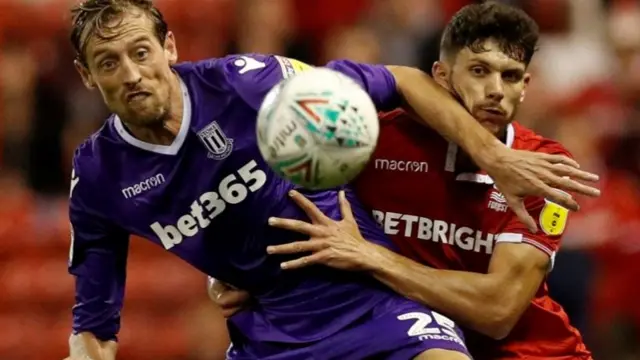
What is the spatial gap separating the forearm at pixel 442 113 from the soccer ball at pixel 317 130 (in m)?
0.54

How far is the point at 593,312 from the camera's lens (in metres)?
8.27

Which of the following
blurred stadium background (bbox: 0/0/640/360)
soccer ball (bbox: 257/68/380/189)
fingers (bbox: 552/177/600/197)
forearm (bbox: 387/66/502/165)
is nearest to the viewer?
soccer ball (bbox: 257/68/380/189)

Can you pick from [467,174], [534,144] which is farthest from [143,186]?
[534,144]

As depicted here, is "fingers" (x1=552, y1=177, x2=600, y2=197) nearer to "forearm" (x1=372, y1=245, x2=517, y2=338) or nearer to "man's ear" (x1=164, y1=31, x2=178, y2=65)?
"forearm" (x1=372, y1=245, x2=517, y2=338)

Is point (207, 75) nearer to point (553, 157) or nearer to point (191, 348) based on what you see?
point (553, 157)

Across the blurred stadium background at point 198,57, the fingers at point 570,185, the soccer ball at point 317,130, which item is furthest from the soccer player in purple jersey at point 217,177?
the blurred stadium background at point 198,57

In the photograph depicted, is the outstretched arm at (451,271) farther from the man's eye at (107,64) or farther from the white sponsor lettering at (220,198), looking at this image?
the man's eye at (107,64)

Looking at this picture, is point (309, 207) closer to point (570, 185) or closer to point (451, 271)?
point (451, 271)

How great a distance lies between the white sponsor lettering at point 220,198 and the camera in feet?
16.4

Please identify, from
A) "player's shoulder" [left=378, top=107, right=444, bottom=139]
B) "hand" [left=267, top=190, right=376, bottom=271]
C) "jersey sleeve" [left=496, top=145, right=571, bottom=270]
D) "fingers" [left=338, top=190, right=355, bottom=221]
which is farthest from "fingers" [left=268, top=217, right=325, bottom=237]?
"jersey sleeve" [left=496, top=145, right=571, bottom=270]

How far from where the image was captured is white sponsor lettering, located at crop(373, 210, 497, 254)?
5.30m

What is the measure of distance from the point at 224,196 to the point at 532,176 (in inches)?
45.5

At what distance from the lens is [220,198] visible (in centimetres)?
503

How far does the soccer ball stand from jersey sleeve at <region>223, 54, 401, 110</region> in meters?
0.52
